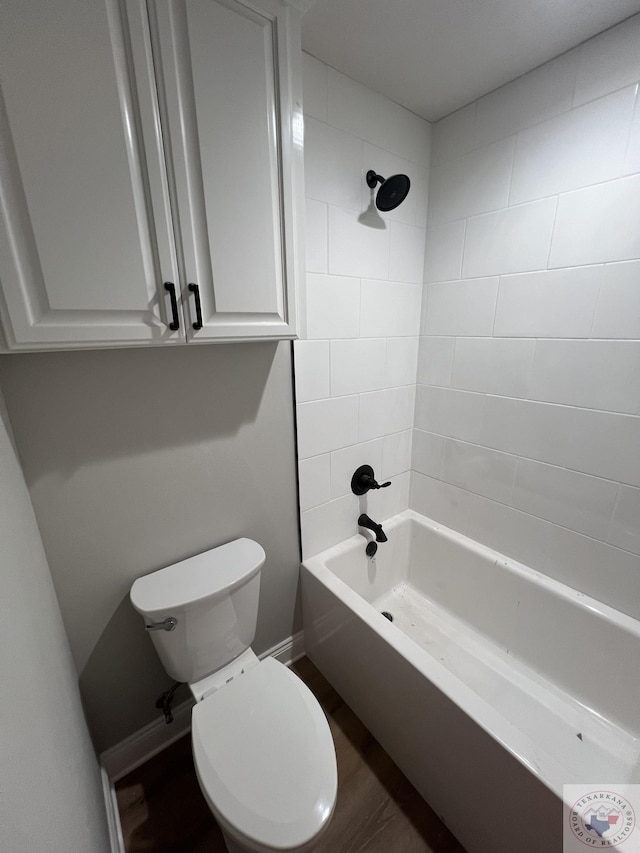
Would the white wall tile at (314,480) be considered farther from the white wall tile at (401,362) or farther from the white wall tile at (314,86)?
the white wall tile at (314,86)

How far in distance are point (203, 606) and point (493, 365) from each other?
140cm

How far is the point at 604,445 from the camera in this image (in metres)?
→ 1.19

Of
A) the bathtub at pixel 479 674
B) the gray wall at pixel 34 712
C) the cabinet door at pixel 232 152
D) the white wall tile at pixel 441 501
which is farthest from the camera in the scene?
the white wall tile at pixel 441 501

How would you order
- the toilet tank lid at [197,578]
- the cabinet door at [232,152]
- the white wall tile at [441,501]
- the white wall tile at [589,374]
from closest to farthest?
the cabinet door at [232,152] < the toilet tank lid at [197,578] < the white wall tile at [589,374] < the white wall tile at [441,501]

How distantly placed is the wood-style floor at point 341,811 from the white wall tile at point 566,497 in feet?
3.58

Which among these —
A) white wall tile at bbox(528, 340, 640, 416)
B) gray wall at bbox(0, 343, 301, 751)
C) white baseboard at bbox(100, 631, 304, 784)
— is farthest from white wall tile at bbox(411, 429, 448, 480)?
white baseboard at bbox(100, 631, 304, 784)

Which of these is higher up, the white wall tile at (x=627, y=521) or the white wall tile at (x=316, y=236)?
the white wall tile at (x=316, y=236)

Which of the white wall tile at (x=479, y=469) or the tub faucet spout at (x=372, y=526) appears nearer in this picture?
the white wall tile at (x=479, y=469)

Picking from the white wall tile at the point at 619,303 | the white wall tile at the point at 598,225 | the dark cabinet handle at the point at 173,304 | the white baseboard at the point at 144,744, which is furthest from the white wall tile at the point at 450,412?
the white baseboard at the point at 144,744

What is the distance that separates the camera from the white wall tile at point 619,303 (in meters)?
1.06

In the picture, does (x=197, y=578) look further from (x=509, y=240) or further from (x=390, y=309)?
(x=509, y=240)

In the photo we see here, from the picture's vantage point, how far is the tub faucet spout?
62.7 inches

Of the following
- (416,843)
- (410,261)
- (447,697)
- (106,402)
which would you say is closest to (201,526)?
(106,402)

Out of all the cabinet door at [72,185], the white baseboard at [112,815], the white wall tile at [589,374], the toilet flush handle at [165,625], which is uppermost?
the cabinet door at [72,185]
